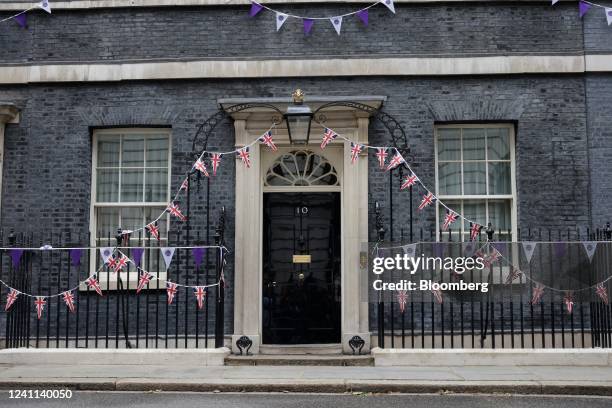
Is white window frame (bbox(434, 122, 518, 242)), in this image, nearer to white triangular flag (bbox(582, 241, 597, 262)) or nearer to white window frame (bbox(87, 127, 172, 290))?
white triangular flag (bbox(582, 241, 597, 262))

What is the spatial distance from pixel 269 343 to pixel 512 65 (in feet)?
17.4

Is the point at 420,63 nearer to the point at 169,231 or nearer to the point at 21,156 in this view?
the point at 169,231

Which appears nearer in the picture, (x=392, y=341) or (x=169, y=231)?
(x=392, y=341)

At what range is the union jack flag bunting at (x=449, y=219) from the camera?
10016mm

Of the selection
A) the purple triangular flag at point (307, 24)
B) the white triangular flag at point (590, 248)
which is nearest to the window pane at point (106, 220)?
the purple triangular flag at point (307, 24)

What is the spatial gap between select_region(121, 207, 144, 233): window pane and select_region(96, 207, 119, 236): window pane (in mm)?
102

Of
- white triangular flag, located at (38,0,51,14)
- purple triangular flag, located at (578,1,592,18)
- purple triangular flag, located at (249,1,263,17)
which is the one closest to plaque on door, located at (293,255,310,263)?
purple triangular flag, located at (249,1,263,17)

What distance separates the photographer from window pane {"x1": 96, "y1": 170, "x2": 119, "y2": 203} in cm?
1084

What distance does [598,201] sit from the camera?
33.9ft

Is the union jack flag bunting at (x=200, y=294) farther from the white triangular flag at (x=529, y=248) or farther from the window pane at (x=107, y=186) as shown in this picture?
the white triangular flag at (x=529, y=248)

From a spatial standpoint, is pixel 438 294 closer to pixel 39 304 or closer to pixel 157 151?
pixel 157 151

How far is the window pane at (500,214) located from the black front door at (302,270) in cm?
226

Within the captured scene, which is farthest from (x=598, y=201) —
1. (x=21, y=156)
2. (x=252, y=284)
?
(x=21, y=156)

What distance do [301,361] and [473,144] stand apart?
407cm
